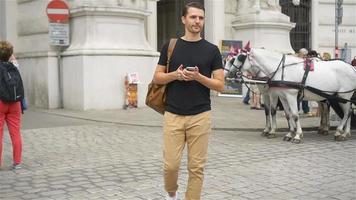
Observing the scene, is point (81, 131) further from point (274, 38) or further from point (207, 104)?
point (274, 38)

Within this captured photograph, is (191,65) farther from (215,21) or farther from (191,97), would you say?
(215,21)

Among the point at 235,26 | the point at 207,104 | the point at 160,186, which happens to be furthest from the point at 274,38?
the point at 207,104

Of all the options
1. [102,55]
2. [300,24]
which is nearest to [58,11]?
[102,55]

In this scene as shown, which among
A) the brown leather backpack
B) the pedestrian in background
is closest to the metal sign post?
the brown leather backpack

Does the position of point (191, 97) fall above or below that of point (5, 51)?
below

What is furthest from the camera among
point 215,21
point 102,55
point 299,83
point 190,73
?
point 215,21

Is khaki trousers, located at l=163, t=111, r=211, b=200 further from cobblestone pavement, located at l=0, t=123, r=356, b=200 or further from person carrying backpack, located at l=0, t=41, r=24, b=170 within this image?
person carrying backpack, located at l=0, t=41, r=24, b=170

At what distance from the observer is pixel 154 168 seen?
25.0 ft

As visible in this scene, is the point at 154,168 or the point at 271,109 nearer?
the point at 154,168

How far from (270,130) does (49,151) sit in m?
4.34

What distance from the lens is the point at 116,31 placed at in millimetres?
15523

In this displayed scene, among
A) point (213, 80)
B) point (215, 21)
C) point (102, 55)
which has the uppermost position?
point (215, 21)

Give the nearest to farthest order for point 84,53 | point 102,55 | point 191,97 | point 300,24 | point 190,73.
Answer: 1. point 190,73
2. point 191,97
3. point 84,53
4. point 102,55
5. point 300,24

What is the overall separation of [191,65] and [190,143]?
693 millimetres
